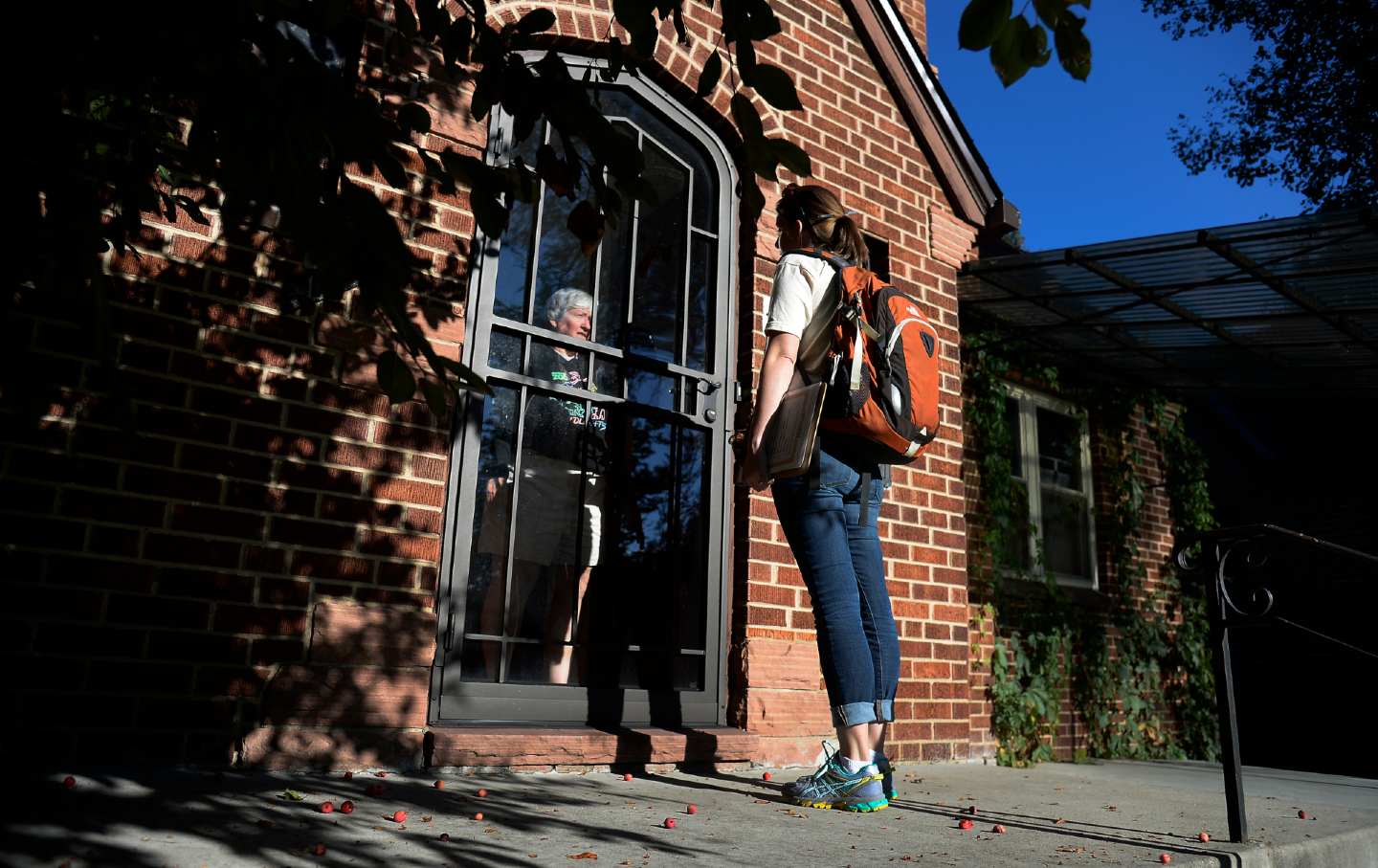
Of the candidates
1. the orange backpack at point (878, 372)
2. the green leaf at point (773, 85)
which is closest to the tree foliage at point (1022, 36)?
the green leaf at point (773, 85)

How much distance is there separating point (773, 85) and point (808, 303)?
1.45 m

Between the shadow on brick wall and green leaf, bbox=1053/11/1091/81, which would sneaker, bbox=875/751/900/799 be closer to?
the shadow on brick wall

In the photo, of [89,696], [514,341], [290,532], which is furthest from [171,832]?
[514,341]

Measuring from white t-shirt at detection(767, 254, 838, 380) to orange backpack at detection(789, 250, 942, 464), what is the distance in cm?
3

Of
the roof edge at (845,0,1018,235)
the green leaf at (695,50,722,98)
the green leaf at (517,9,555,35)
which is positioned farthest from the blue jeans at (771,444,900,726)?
the roof edge at (845,0,1018,235)

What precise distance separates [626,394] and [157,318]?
6.12ft

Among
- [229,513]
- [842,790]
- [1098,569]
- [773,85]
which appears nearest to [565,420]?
[229,513]

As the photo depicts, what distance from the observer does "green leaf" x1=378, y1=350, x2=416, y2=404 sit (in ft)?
6.13

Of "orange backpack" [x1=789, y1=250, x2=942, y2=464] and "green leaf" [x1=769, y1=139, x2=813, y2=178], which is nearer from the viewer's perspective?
"green leaf" [x1=769, y1=139, x2=813, y2=178]

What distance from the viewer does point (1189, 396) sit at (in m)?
9.96

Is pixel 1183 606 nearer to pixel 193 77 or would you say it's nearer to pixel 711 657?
pixel 711 657

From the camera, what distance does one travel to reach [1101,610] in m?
8.21

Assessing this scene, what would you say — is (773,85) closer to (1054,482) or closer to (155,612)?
(155,612)

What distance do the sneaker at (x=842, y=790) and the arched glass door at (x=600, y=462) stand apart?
1.01 meters
